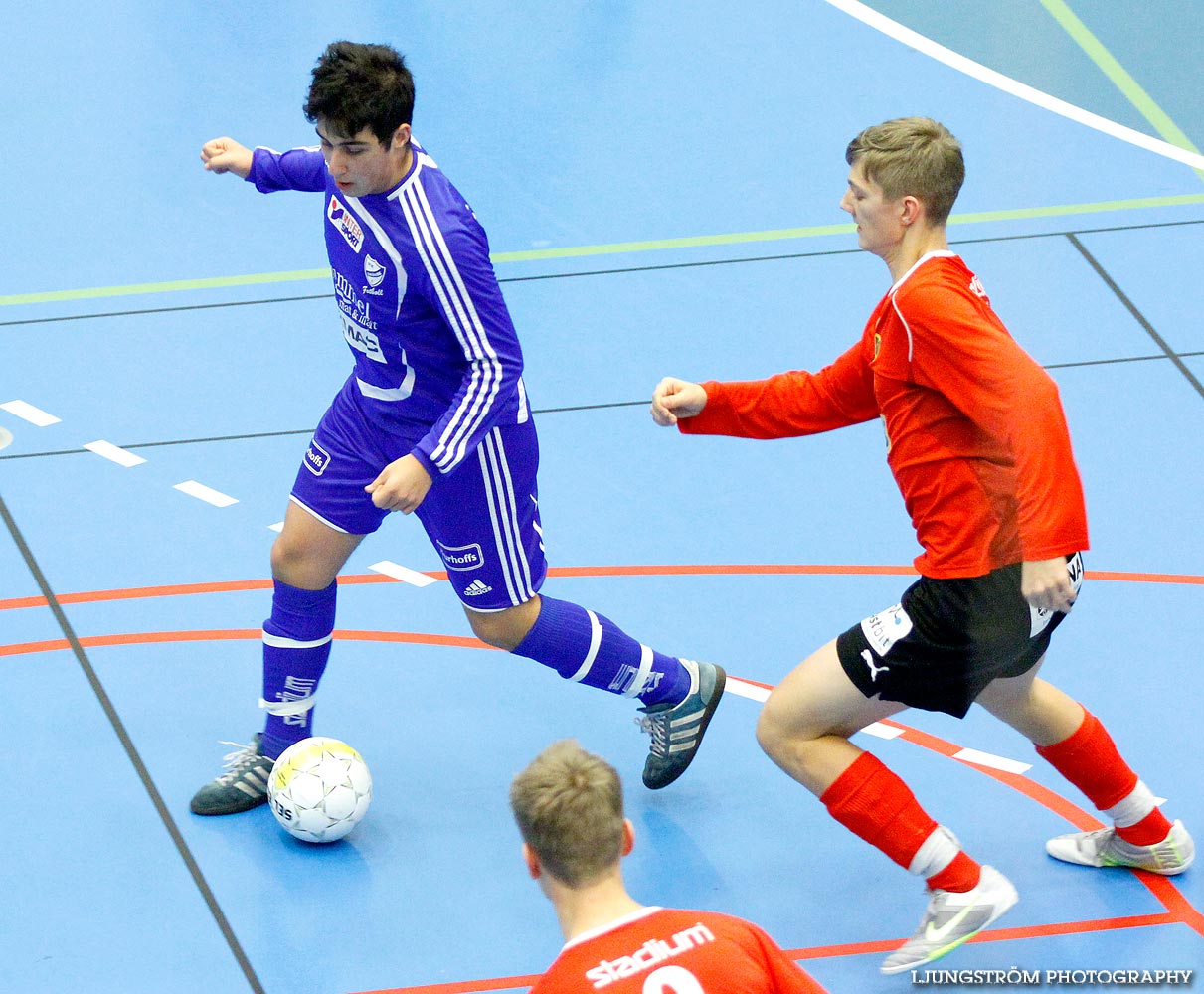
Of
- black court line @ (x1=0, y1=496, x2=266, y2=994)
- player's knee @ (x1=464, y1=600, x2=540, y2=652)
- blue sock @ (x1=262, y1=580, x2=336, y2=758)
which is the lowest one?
black court line @ (x1=0, y1=496, x2=266, y2=994)

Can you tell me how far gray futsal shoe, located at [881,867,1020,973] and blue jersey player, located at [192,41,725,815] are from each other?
40.2 inches

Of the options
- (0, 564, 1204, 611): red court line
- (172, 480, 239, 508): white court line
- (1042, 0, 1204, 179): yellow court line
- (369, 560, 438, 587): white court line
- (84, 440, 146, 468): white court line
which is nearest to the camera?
(0, 564, 1204, 611): red court line

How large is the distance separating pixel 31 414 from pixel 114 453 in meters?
0.48

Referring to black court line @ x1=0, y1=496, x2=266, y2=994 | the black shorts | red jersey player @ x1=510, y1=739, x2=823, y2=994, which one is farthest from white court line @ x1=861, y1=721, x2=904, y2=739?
red jersey player @ x1=510, y1=739, x2=823, y2=994

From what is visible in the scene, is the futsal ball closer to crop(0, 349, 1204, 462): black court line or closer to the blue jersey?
the blue jersey

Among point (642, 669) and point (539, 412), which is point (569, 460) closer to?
point (539, 412)

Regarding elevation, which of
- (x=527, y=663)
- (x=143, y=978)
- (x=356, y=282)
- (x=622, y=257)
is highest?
(x=356, y=282)

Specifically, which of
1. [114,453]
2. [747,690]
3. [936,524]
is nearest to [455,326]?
[936,524]

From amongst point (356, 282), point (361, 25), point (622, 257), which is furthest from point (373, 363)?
point (361, 25)

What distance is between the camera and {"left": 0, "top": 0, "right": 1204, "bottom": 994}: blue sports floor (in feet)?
15.9

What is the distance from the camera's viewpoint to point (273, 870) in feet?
16.1

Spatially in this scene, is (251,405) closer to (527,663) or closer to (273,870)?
(527,663)

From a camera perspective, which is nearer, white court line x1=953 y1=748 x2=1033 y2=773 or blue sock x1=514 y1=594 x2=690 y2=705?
blue sock x1=514 y1=594 x2=690 y2=705

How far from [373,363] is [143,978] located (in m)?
1.73
